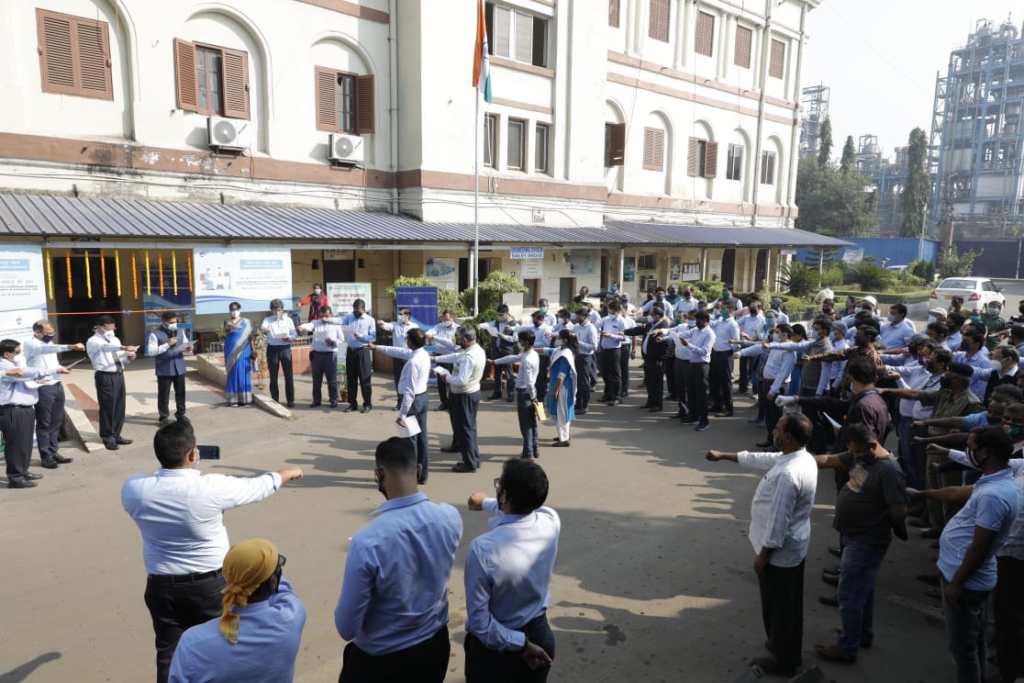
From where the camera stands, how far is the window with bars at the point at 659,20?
2373cm

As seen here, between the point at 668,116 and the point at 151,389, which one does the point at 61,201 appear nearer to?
the point at 151,389

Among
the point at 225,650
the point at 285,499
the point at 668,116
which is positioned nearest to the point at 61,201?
the point at 285,499

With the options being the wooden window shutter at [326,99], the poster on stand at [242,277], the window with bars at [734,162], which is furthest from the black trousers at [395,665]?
the window with bars at [734,162]

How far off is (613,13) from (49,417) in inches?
825

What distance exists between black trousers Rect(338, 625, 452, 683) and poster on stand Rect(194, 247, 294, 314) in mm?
11770

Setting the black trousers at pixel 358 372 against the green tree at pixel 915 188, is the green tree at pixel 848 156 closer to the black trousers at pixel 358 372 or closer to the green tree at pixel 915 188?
the green tree at pixel 915 188

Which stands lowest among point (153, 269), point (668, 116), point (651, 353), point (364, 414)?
point (364, 414)

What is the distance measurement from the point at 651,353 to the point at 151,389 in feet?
29.1

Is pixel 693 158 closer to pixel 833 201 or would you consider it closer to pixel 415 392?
pixel 415 392

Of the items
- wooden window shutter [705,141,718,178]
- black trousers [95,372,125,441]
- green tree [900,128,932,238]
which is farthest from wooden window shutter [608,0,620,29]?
green tree [900,128,932,238]

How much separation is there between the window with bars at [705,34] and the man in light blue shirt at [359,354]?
65.5ft

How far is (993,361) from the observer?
285 inches

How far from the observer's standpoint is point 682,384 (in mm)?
11016

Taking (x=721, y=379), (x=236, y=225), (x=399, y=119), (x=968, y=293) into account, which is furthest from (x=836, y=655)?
(x=968, y=293)
